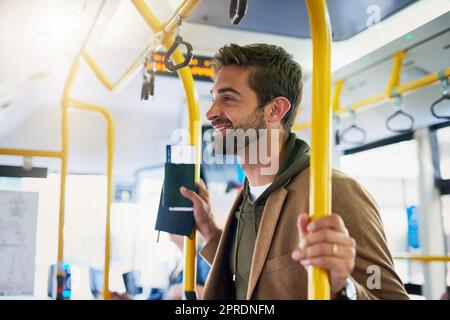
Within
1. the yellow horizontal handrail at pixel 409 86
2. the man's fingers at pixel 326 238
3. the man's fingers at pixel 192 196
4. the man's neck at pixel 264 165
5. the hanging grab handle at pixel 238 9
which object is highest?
the yellow horizontal handrail at pixel 409 86

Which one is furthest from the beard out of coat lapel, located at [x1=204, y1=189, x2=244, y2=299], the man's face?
coat lapel, located at [x1=204, y1=189, x2=244, y2=299]

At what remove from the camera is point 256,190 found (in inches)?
51.6

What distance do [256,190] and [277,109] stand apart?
249 mm

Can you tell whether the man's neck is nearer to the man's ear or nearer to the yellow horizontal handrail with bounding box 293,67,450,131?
the man's ear

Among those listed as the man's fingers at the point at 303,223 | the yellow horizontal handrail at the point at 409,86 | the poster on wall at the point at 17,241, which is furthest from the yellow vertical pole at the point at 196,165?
the yellow horizontal handrail at the point at 409,86

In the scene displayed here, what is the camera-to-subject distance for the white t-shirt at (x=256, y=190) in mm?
1273

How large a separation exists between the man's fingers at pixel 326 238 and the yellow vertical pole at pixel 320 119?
0.05 metres

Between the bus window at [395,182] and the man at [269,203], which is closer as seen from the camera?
the man at [269,203]

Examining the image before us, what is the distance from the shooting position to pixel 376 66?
2820 millimetres

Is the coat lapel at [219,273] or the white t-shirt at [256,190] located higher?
the white t-shirt at [256,190]

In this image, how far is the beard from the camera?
127 centimetres

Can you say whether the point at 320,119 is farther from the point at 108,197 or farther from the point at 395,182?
the point at 395,182

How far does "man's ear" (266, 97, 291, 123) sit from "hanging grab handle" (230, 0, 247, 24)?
A: 388mm

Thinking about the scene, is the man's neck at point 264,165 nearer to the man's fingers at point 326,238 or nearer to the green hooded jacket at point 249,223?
the green hooded jacket at point 249,223
